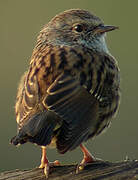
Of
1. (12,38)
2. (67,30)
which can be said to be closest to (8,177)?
(67,30)

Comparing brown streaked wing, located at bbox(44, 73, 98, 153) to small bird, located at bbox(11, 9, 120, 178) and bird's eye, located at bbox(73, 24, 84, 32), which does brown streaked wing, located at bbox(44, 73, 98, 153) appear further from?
bird's eye, located at bbox(73, 24, 84, 32)

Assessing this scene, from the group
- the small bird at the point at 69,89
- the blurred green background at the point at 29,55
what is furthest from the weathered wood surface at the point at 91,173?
the blurred green background at the point at 29,55

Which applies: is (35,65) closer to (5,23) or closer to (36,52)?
(36,52)

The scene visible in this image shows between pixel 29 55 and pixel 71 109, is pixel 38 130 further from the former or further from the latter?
pixel 29 55

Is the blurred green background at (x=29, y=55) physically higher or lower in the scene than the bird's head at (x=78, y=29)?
lower

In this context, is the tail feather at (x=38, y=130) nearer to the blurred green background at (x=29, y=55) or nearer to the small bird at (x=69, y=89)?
the small bird at (x=69, y=89)

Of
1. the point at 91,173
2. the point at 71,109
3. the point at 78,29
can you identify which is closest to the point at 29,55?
the point at 78,29
